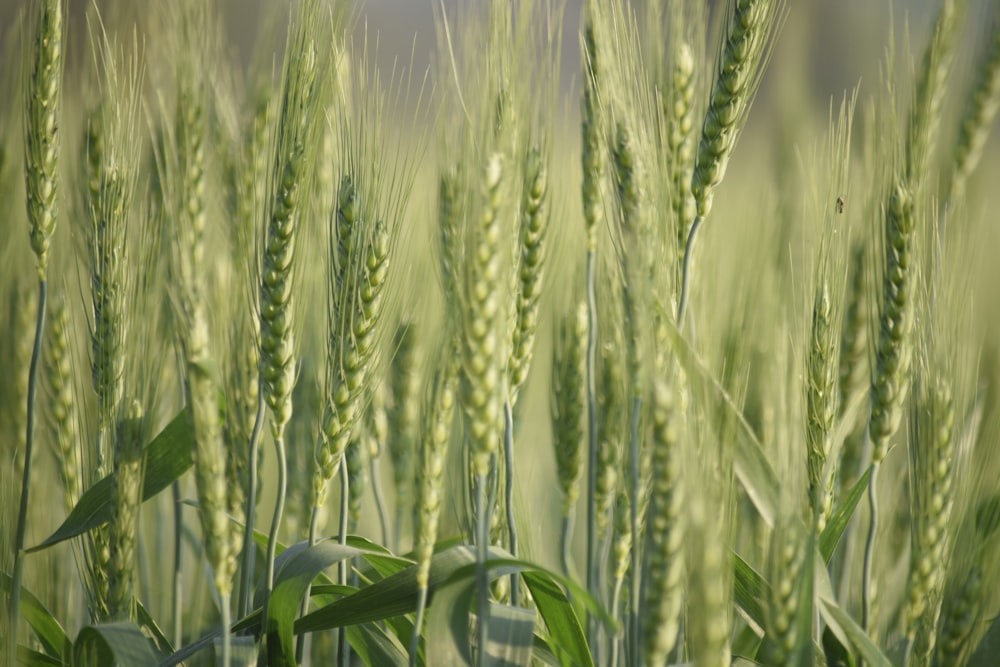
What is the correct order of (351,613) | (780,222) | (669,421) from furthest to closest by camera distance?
1. (780,222)
2. (351,613)
3. (669,421)

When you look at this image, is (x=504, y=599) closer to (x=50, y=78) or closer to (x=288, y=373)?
(x=288, y=373)

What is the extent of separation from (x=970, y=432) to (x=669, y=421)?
0.64 metres

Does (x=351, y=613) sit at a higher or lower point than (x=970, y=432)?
lower

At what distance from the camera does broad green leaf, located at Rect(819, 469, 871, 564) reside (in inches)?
35.4

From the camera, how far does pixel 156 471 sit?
38.1 inches

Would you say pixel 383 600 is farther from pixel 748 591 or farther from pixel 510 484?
pixel 748 591

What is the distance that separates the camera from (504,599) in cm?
97

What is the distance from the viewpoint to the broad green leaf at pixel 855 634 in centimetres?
76

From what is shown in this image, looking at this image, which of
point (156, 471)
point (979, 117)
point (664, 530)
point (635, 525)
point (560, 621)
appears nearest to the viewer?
point (664, 530)

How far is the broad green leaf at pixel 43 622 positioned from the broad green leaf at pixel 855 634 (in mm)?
805

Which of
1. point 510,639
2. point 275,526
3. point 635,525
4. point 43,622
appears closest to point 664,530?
point 635,525

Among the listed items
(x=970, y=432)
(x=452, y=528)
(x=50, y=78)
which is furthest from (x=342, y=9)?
(x=970, y=432)

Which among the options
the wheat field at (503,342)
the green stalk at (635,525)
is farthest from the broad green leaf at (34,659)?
the green stalk at (635,525)

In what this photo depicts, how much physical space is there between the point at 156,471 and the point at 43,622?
0.21 metres
